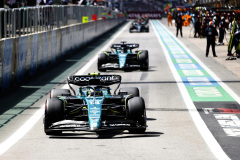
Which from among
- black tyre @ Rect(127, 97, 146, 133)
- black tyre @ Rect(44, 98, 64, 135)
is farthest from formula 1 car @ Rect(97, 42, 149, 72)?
black tyre @ Rect(44, 98, 64, 135)

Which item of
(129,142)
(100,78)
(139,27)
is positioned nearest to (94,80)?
(100,78)

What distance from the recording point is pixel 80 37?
38.2 m

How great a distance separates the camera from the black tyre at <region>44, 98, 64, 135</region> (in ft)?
35.2

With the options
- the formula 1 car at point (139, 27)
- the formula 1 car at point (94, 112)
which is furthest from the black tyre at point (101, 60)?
the formula 1 car at point (139, 27)

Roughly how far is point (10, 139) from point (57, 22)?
19158mm

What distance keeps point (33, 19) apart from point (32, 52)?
1730 millimetres

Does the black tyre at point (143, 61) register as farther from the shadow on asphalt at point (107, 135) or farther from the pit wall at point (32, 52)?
the shadow on asphalt at point (107, 135)

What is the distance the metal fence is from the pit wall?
233mm

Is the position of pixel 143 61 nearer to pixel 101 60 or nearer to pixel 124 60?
pixel 124 60

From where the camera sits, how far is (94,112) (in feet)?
35.4

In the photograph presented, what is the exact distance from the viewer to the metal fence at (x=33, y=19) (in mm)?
18658

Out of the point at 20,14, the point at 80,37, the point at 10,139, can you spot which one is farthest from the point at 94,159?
the point at 80,37

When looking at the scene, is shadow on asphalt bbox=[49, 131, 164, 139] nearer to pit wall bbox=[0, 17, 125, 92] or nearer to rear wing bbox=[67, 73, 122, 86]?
rear wing bbox=[67, 73, 122, 86]

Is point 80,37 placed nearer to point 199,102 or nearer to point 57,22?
point 57,22
